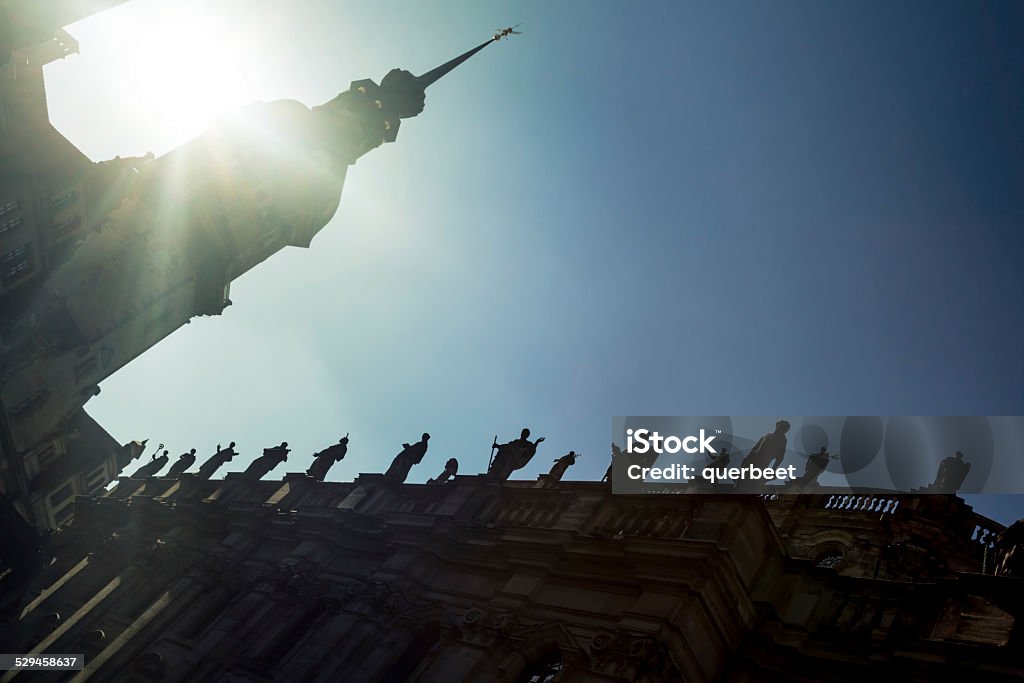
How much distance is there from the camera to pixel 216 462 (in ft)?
153

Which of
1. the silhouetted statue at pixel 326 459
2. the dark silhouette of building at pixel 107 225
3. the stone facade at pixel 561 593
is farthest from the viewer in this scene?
the silhouetted statue at pixel 326 459

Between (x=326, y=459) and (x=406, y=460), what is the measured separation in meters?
7.31

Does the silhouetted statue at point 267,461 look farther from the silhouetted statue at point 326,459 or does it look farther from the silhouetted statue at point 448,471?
the silhouetted statue at point 448,471

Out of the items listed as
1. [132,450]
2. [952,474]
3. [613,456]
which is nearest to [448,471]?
[613,456]

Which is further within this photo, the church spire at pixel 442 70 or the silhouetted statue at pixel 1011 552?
the church spire at pixel 442 70

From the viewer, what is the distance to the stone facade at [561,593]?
1691 centimetres

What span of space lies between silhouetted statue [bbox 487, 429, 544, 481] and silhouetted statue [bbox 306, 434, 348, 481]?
502 inches

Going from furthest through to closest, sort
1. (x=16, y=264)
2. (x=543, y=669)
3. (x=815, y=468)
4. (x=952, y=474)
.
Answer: (x=16, y=264)
(x=815, y=468)
(x=952, y=474)
(x=543, y=669)

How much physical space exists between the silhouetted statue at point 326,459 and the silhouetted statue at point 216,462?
1143 cm

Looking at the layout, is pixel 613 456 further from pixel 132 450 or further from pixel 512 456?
pixel 132 450

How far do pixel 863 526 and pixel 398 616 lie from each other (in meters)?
14.9

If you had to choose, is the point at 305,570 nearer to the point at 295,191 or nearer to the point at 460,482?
the point at 460,482

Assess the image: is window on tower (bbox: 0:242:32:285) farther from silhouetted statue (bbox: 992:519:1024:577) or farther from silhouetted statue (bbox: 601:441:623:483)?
silhouetted statue (bbox: 992:519:1024:577)

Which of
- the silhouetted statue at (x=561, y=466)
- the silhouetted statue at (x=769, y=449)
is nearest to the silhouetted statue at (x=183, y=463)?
the silhouetted statue at (x=561, y=466)
